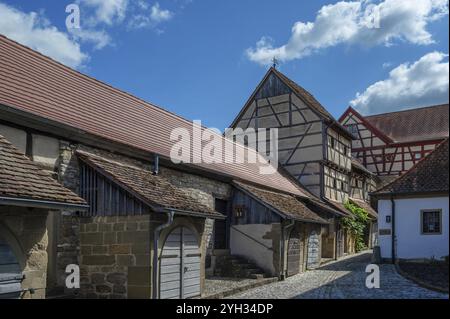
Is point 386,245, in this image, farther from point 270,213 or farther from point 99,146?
point 99,146

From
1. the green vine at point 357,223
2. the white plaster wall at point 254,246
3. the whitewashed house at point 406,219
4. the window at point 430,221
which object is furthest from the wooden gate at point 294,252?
the green vine at point 357,223

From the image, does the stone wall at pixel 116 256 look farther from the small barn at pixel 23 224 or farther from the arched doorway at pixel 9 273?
the arched doorway at pixel 9 273

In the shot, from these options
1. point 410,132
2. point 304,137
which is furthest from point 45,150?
point 304,137

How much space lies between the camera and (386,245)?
15.3 metres

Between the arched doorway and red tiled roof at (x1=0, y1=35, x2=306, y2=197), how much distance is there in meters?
2.81

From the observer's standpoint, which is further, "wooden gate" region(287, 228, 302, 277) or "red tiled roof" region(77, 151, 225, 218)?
"wooden gate" region(287, 228, 302, 277)

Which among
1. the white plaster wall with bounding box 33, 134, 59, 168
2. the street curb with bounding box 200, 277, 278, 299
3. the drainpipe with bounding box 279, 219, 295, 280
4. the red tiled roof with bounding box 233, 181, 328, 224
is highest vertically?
the white plaster wall with bounding box 33, 134, 59, 168

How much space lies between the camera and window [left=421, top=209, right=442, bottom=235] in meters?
12.5

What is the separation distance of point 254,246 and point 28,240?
8754 millimetres

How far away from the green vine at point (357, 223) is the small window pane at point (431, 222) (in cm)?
806

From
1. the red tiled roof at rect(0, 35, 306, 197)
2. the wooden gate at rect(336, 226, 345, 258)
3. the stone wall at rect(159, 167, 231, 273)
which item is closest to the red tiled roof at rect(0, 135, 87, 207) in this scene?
the red tiled roof at rect(0, 35, 306, 197)

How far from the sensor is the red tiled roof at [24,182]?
601 centimetres

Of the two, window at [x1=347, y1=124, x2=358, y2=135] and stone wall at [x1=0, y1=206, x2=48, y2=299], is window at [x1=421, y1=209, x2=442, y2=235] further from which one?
window at [x1=347, y1=124, x2=358, y2=135]

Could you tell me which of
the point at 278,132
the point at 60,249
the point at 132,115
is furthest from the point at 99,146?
the point at 278,132
